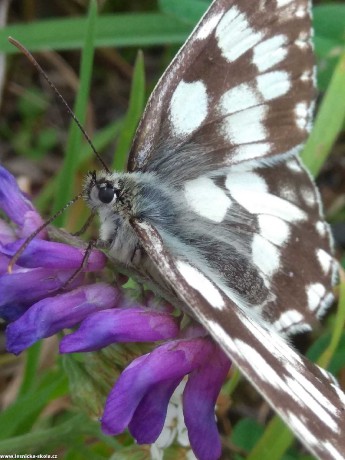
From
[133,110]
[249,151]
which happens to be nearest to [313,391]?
[249,151]

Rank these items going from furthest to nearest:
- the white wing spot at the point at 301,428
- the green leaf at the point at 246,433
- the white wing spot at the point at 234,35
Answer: the green leaf at the point at 246,433
the white wing spot at the point at 234,35
the white wing spot at the point at 301,428

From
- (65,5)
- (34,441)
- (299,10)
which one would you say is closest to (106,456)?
(34,441)

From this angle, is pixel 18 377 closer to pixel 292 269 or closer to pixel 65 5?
pixel 292 269

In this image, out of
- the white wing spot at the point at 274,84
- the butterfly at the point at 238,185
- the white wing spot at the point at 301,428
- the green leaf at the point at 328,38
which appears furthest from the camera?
the green leaf at the point at 328,38

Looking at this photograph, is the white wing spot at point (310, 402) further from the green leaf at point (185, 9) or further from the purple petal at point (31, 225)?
the green leaf at point (185, 9)

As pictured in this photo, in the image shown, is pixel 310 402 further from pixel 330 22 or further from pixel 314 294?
pixel 330 22

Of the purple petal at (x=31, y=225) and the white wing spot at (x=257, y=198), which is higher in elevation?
the white wing spot at (x=257, y=198)

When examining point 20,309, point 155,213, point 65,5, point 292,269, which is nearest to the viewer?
point 20,309

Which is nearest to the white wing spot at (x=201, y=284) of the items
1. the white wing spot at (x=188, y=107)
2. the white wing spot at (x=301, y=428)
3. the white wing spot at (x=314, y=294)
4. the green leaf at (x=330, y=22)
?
the white wing spot at (x=301, y=428)

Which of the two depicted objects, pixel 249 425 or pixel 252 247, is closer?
pixel 252 247
